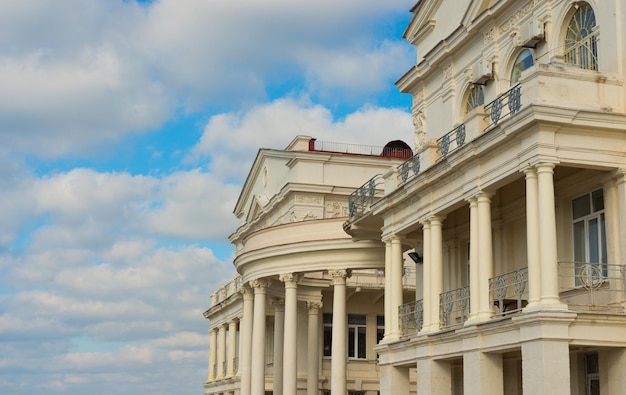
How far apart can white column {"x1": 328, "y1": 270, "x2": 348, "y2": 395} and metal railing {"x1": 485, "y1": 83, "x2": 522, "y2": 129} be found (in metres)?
11.2

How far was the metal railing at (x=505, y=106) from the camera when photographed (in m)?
19.7

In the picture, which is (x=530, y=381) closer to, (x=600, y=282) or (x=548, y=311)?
(x=548, y=311)

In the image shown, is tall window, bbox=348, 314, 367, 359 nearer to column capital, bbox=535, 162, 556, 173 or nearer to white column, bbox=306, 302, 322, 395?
white column, bbox=306, 302, 322, 395

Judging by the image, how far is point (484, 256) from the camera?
21.1 metres

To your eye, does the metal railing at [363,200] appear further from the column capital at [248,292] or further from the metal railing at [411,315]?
the column capital at [248,292]

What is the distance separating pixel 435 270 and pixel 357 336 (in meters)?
19.2

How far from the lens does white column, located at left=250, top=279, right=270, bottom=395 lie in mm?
33719

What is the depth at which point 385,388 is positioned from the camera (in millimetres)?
26203

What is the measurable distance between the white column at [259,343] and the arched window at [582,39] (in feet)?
50.1

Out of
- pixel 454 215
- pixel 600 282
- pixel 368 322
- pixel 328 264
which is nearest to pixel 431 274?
pixel 454 215

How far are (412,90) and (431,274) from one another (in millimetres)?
8667

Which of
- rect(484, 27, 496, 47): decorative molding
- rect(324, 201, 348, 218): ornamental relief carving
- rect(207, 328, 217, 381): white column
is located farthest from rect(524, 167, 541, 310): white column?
rect(207, 328, 217, 381): white column

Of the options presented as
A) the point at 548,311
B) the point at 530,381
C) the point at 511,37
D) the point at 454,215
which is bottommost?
the point at 530,381

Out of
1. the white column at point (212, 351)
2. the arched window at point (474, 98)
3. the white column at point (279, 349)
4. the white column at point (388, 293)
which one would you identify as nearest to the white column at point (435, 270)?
the white column at point (388, 293)
